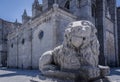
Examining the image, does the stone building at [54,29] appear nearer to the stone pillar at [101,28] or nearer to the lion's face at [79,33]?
the stone pillar at [101,28]

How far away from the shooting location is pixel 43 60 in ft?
14.2

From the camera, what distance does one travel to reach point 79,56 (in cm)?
361

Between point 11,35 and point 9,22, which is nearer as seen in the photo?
point 11,35

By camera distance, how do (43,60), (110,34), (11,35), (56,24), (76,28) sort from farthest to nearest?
1. (11,35)
2. (110,34)
3. (56,24)
4. (43,60)
5. (76,28)

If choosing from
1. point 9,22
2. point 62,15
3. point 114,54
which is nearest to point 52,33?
point 62,15

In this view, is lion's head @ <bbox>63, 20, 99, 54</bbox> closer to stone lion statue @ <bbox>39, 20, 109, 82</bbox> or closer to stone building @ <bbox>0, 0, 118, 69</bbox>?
stone lion statue @ <bbox>39, 20, 109, 82</bbox>

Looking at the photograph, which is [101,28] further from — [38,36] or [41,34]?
[38,36]

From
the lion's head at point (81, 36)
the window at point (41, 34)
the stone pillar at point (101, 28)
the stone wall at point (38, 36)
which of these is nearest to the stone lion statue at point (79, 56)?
the lion's head at point (81, 36)

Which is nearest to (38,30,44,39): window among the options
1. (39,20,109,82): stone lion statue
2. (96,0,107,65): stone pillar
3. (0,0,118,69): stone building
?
(0,0,118,69): stone building

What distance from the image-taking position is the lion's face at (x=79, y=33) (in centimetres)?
349

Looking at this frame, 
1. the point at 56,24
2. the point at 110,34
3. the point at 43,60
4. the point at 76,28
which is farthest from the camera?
the point at 110,34

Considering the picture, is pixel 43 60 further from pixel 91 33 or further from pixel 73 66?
pixel 91 33

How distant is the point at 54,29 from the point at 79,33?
46.1 ft

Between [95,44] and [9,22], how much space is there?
37988mm
